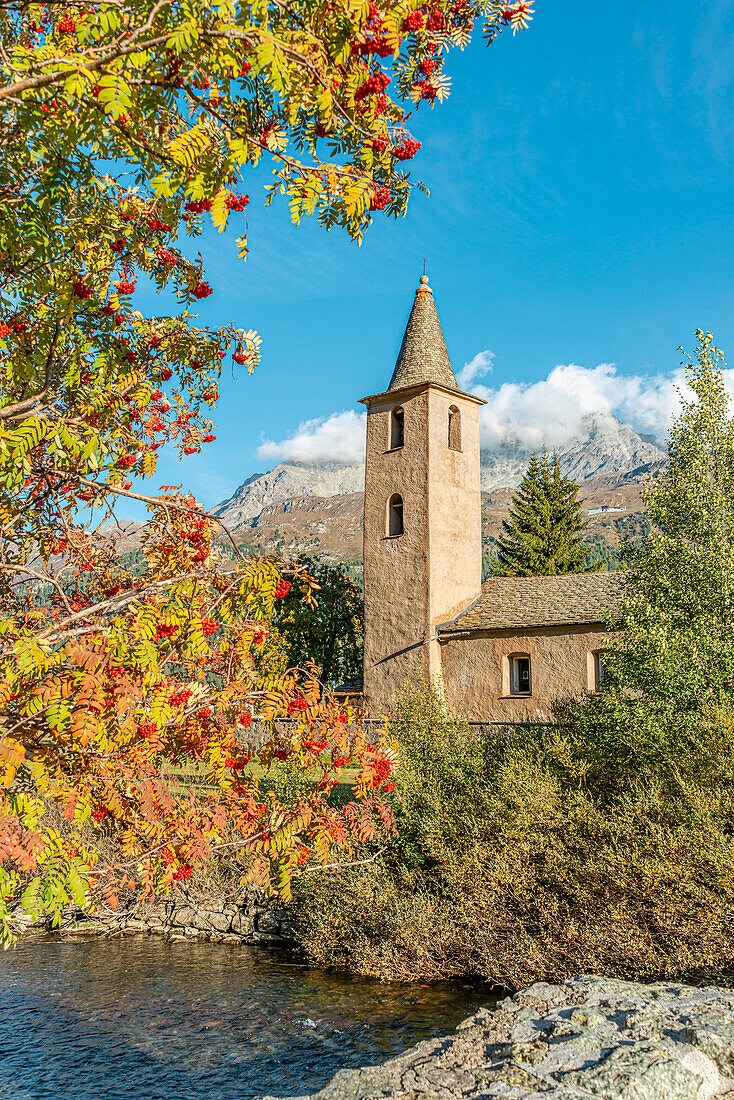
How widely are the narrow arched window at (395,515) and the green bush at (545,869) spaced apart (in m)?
11.8

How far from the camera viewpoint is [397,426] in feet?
91.9

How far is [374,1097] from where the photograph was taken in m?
6.13

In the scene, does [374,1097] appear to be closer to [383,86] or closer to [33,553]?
[33,553]

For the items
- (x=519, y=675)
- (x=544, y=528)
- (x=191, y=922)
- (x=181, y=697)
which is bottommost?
Result: (x=191, y=922)

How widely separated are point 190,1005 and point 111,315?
11.5 metres

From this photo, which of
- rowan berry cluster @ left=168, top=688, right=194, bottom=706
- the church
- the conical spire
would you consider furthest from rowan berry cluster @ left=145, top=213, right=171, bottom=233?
the conical spire

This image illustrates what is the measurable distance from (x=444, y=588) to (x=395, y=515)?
3352 millimetres

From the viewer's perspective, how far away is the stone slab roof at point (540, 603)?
23.3m

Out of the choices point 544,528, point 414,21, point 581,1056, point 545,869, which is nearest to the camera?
point 414,21

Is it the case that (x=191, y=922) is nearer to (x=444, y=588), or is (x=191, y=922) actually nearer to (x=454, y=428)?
(x=444, y=588)

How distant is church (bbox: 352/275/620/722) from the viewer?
23.7 m

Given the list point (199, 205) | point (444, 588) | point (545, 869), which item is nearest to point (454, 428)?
point (444, 588)

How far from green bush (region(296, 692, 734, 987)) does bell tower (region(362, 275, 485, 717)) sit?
31.5ft

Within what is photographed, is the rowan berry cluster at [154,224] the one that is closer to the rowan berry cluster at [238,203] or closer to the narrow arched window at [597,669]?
the rowan berry cluster at [238,203]
